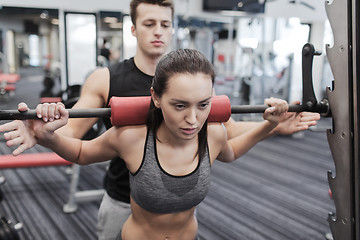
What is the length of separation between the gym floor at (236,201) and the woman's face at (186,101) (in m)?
2.16

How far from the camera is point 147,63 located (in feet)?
5.04

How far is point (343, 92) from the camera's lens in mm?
1224

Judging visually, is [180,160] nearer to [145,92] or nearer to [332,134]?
[145,92]

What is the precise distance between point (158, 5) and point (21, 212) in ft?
8.91

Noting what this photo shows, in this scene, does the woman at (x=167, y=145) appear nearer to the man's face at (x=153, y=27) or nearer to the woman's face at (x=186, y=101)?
the woman's face at (x=186, y=101)

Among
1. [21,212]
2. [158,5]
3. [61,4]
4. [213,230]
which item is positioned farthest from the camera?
[61,4]

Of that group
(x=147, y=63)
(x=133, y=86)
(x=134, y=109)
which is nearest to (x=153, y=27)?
(x=147, y=63)

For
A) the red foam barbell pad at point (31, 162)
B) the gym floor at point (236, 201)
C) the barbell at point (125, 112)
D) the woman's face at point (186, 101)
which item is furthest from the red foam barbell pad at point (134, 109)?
the red foam barbell pad at point (31, 162)

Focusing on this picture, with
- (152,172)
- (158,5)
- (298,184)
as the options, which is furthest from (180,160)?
(298,184)

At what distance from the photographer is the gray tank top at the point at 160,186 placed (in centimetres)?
112

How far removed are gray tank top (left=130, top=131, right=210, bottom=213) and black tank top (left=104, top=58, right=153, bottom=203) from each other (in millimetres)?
407

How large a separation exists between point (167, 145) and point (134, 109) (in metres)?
0.18

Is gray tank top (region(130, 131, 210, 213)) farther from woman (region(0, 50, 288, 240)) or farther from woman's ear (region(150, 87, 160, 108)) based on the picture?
woman's ear (region(150, 87, 160, 108))

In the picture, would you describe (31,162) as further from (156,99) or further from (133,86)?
(156,99)
